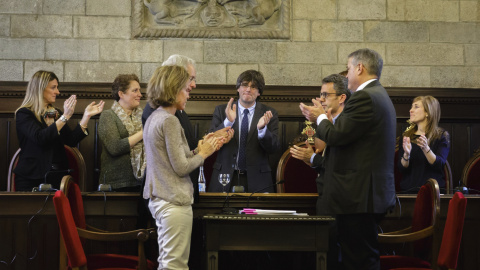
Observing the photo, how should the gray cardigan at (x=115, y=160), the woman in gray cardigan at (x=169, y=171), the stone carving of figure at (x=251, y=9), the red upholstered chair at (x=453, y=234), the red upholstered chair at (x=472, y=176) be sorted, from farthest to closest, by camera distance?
Result: the stone carving of figure at (x=251, y=9) < the red upholstered chair at (x=472, y=176) < the gray cardigan at (x=115, y=160) < the red upholstered chair at (x=453, y=234) < the woman in gray cardigan at (x=169, y=171)

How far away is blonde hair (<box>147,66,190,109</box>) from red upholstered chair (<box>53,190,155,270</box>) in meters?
0.67

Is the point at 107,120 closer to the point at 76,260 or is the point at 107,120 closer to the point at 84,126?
the point at 84,126

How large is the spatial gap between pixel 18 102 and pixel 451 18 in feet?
14.6

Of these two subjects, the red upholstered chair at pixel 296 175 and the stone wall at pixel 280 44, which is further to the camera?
the stone wall at pixel 280 44

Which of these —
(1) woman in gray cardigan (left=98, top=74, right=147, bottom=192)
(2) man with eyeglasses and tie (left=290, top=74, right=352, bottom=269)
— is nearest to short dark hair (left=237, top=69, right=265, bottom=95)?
(1) woman in gray cardigan (left=98, top=74, right=147, bottom=192)

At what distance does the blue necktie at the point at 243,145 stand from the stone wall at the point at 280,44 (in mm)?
1279

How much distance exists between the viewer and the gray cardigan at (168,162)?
10.4 ft

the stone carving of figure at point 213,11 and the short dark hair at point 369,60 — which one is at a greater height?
the stone carving of figure at point 213,11

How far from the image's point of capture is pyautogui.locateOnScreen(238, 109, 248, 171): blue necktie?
5.05 m

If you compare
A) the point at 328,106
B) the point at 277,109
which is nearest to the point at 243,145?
the point at 328,106

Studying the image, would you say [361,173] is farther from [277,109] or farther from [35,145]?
[277,109]

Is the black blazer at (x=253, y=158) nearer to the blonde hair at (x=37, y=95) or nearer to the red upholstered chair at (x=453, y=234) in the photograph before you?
the blonde hair at (x=37, y=95)

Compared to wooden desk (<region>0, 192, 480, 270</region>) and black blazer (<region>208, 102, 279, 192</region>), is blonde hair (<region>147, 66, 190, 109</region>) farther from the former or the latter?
black blazer (<region>208, 102, 279, 192</region>)

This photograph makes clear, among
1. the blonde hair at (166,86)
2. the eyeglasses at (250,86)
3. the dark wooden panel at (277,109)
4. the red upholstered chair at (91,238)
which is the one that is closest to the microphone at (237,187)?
the eyeglasses at (250,86)
